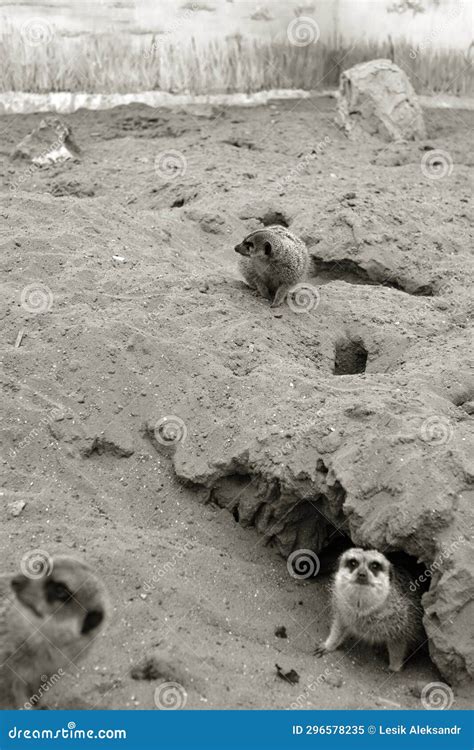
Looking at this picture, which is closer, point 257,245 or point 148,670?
point 148,670

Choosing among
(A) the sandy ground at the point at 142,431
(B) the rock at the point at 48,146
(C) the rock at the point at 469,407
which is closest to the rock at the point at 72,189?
(A) the sandy ground at the point at 142,431

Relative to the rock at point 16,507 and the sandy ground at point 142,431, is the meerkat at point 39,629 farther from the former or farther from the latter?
the rock at point 16,507

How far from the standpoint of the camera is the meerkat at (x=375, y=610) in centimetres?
412

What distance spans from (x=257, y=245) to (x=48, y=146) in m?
3.06

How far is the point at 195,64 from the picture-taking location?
30.8 ft

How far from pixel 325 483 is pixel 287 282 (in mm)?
1961

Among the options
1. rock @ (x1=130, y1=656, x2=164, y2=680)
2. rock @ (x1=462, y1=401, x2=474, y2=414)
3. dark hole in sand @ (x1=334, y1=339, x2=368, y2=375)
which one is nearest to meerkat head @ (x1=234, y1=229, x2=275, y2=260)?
dark hole in sand @ (x1=334, y1=339, x2=368, y2=375)

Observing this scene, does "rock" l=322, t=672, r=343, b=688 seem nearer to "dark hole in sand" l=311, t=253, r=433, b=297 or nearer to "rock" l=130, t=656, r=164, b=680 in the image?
"rock" l=130, t=656, r=164, b=680

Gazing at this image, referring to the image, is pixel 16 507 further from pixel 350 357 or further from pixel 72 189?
pixel 72 189

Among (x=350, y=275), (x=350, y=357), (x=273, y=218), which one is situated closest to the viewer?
(x=350, y=357)

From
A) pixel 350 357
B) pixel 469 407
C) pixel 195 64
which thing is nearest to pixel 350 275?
pixel 350 357

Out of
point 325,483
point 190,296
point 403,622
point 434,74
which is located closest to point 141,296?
point 190,296

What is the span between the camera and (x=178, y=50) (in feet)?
30.5

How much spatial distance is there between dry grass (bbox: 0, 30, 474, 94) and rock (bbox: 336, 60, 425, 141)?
34.6 inches
